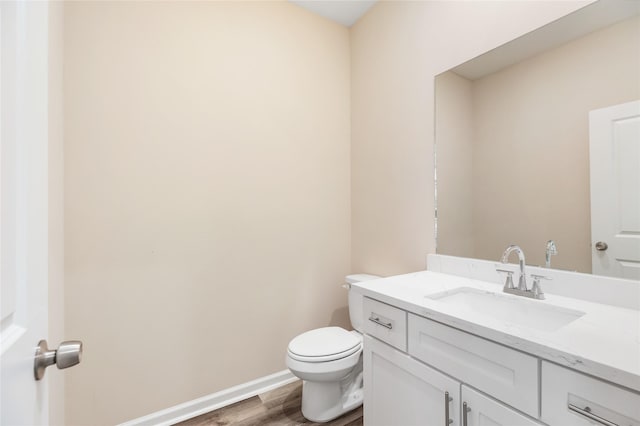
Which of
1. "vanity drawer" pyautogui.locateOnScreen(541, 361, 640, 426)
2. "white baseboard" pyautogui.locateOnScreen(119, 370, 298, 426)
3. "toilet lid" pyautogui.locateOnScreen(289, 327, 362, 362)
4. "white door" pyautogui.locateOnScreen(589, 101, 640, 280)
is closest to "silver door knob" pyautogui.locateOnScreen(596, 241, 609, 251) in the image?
"white door" pyautogui.locateOnScreen(589, 101, 640, 280)

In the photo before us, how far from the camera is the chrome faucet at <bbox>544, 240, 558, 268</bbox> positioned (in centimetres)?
115

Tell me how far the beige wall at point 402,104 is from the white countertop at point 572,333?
0.66 metres

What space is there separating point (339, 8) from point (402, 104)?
3.01 feet

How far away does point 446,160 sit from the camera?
61.9 inches

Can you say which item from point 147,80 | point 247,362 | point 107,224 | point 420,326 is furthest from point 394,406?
point 147,80

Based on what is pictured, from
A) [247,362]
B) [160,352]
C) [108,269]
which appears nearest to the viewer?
[108,269]

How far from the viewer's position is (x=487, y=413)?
81 centimetres

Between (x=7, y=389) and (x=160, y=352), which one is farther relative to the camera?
(x=160, y=352)

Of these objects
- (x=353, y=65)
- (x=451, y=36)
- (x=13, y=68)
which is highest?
(x=353, y=65)

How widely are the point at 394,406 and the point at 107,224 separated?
5.23 feet

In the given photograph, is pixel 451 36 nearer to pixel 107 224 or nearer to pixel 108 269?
pixel 107 224

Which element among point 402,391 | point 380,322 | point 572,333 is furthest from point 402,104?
point 402,391

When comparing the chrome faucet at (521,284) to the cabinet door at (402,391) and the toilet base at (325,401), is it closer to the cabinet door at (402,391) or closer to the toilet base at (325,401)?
the cabinet door at (402,391)

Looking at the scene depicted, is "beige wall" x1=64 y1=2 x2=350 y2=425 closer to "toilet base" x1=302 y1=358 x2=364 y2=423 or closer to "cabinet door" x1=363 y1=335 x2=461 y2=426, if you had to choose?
"toilet base" x1=302 y1=358 x2=364 y2=423
